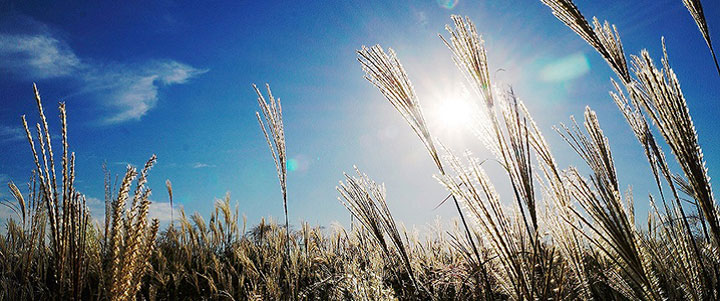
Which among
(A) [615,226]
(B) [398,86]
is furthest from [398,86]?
(A) [615,226]

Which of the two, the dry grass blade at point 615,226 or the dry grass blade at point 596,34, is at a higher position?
the dry grass blade at point 596,34

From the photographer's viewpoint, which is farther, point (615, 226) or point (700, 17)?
point (700, 17)

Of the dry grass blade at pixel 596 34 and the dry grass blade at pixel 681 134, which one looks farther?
the dry grass blade at pixel 596 34

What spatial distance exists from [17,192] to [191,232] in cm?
413

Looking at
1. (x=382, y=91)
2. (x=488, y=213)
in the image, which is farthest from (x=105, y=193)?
(x=488, y=213)

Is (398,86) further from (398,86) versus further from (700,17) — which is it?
(700,17)

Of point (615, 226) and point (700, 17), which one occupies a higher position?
point (700, 17)

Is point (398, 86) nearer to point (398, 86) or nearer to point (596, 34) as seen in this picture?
point (398, 86)

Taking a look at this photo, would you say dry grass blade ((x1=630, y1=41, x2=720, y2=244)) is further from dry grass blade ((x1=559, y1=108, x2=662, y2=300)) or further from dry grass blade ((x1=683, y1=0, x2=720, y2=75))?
dry grass blade ((x1=683, y1=0, x2=720, y2=75))

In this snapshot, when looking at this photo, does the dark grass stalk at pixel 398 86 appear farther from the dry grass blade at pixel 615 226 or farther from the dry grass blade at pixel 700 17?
the dry grass blade at pixel 700 17

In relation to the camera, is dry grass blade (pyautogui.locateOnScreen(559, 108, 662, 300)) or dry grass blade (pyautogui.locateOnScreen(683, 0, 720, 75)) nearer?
dry grass blade (pyautogui.locateOnScreen(559, 108, 662, 300))

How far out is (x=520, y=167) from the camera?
32.6 inches

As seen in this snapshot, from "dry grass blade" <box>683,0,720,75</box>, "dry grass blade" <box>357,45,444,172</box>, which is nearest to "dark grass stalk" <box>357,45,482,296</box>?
"dry grass blade" <box>357,45,444,172</box>

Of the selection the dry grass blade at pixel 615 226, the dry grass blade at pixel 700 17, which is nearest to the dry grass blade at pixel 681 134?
the dry grass blade at pixel 615 226
